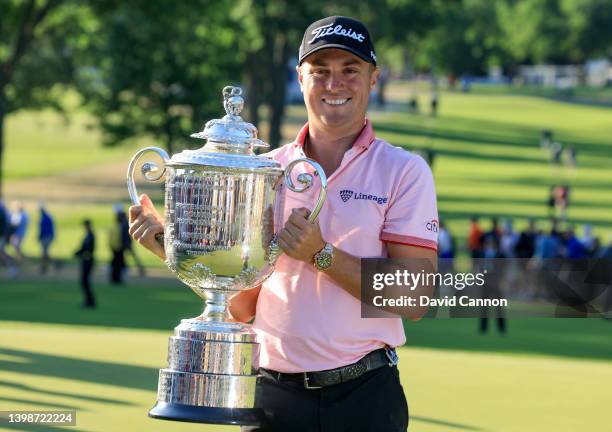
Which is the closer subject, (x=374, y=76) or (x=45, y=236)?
(x=374, y=76)

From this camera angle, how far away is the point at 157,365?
15.2 m

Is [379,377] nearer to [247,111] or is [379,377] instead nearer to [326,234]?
[326,234]

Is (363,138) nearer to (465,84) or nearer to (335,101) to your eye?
(335,101)

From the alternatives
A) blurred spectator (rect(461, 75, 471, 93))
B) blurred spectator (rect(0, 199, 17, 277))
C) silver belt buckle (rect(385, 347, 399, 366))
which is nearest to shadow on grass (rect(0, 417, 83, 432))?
silver belt buckle (rect(385, 347, 399, 366))

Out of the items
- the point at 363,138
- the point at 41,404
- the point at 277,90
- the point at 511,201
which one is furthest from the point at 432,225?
the point at 511,201

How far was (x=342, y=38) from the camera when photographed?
531 centimetres

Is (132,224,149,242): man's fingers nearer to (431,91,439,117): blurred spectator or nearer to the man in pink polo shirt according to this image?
the man in pink polo shirt

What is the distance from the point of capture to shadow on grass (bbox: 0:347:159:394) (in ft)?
44.8

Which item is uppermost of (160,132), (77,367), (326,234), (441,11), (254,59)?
(441,11)

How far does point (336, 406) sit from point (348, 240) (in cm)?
58

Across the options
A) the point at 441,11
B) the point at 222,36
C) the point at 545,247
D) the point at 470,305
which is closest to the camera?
the point at 470,305

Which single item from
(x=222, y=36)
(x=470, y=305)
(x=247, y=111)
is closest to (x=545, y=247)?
(x=222, y=36)

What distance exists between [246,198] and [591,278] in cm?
1021

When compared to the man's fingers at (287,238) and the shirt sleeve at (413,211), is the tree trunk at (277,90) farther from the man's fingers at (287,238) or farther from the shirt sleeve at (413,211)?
the man's fingers at (287,238)
